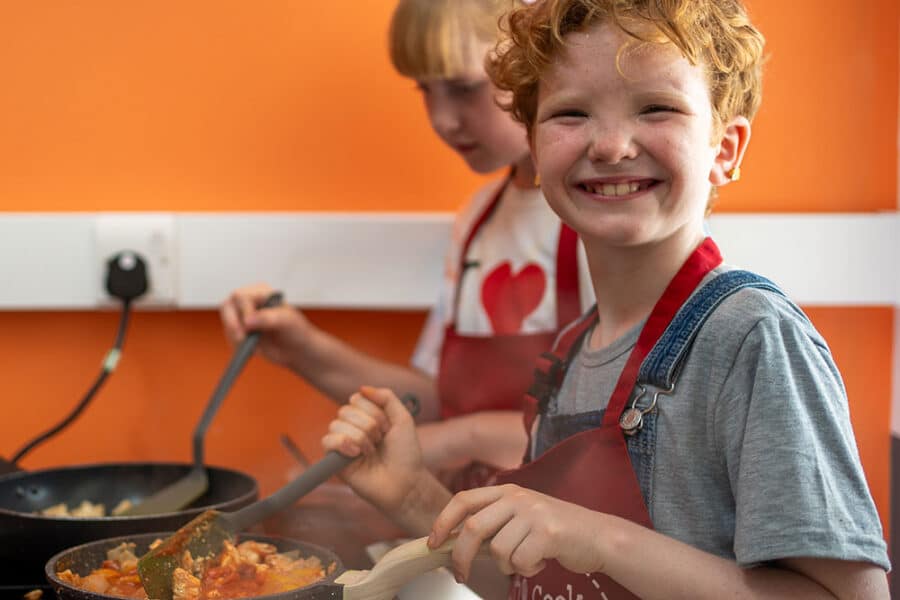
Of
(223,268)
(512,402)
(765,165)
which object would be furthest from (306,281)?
(765,165)

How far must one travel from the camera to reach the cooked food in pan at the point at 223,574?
76cm

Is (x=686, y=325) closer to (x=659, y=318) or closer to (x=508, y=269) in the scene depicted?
(x=659, y=318)

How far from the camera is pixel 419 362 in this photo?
1.41m

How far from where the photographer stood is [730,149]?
776mm

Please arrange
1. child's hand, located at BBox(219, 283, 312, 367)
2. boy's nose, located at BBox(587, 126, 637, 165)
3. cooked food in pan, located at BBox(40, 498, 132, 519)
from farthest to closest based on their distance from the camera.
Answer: child's hand, located at BBox(219, 283, 312, 367) → cooked food in pan, located at BBox(40, 498, 132, 519) → boy's nose, located at BBox(587, 126, 637, 165)

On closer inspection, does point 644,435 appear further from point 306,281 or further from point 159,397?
point 159,397

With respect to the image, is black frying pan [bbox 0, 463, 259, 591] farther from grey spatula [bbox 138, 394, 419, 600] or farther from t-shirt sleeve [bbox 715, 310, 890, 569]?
t-shirt sleeve [bbox 715, 310, 890, 569]

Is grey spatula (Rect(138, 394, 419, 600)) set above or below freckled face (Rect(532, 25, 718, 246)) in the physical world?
below

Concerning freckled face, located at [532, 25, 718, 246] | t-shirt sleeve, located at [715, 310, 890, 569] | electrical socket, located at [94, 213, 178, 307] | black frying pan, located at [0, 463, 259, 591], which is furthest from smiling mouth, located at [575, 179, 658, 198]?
electrical socket, located at [94, 213, 178, 307]

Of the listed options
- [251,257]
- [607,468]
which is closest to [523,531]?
[607,468]

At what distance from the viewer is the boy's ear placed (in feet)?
2.52

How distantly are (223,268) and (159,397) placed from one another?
0.21 meters

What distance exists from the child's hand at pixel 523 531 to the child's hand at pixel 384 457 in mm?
262

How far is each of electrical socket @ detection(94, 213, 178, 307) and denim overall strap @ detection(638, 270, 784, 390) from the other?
855 mm
